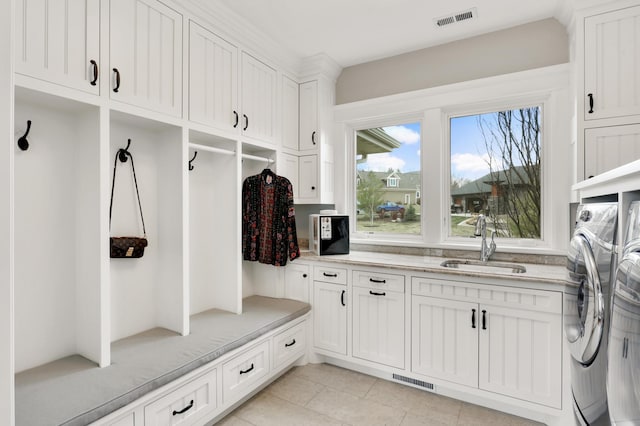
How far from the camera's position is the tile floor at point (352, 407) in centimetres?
211

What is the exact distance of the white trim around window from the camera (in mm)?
2508

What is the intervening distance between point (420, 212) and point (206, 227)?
1.96 metres

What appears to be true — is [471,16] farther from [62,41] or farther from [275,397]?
[275,397]

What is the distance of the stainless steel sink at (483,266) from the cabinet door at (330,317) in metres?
0.89

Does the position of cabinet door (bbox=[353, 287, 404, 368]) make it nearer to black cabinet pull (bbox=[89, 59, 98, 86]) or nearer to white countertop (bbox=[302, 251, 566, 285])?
white countertop (bbox=[302, 251, 566, 285])

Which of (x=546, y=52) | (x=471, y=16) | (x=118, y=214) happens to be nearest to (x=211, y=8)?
(x=118, y=214)

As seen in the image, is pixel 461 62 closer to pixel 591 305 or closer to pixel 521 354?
pixel 521 354

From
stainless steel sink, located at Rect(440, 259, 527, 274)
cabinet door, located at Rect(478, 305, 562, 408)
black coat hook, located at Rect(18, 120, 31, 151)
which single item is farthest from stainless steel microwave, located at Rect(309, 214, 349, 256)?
black coat hook, located at Rect(18, 120, 31, 151)

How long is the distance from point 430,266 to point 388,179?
46.1 inches

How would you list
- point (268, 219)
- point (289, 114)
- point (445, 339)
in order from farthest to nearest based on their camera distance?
point (289, 114), point (268, 219), point (445, 339)

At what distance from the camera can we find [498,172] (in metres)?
2.84

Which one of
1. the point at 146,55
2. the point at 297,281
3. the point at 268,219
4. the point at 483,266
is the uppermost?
the point at 146,55

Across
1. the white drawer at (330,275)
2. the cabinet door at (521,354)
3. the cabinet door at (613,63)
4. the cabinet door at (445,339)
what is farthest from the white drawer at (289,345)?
the cabinet door at (613,63)

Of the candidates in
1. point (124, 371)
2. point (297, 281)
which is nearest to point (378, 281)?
point (297, 281)
